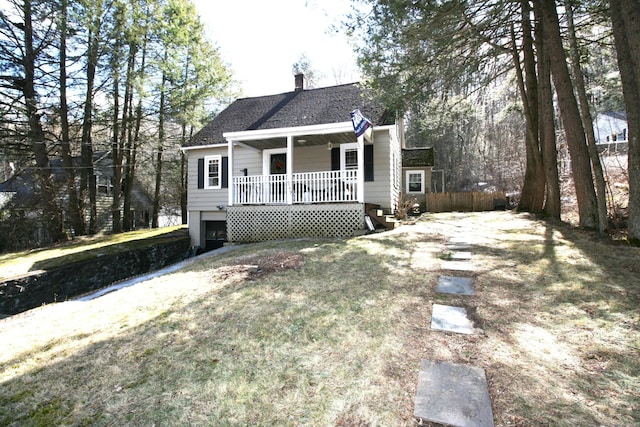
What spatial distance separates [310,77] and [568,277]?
29.9 meters

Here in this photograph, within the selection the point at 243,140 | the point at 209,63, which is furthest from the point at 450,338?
the point at 209,63

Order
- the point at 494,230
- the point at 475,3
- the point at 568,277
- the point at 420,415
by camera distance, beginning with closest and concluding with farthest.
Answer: the point at 420,415, the point at 568,277, the point at 475,3, the point at 494,230

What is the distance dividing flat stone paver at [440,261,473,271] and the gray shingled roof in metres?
6.27

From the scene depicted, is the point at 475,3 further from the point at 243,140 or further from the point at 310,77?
the point at 310,77

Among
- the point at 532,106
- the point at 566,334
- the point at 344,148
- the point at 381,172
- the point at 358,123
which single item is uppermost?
the point at 532,106

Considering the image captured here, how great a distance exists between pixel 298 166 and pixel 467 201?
1026cm

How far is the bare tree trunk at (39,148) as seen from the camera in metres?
11.8

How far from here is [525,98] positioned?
1125 cm

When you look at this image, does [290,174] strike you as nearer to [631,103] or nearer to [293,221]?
[293,221]

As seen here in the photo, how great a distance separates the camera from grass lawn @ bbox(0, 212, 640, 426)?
6.89ft

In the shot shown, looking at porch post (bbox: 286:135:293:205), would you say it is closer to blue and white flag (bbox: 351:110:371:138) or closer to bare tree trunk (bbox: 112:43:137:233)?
blue and white flag (bbox: 351:110:371:138)

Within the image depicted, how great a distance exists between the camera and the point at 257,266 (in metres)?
5.68

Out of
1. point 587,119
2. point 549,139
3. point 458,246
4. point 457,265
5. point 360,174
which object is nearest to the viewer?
point 457,265

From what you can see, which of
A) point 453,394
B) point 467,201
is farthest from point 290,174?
point 467,201
